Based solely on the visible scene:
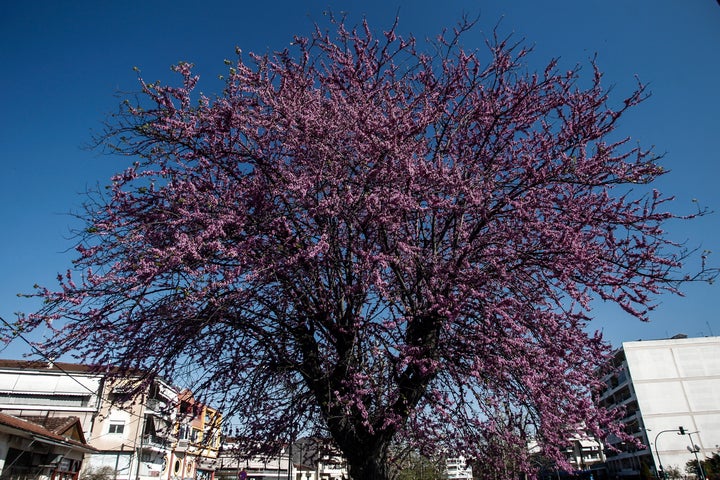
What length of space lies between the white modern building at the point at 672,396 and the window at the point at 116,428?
157 ft

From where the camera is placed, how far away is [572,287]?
6941 mm

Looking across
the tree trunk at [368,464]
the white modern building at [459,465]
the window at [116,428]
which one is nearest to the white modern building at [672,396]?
the white modern building at [459,465]

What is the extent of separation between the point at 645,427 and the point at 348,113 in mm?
61438

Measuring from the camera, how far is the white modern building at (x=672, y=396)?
51281mm

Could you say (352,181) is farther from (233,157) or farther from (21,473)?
(21,473)

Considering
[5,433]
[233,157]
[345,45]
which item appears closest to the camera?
[233,157]

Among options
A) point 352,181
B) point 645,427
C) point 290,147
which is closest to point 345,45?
point 290,147

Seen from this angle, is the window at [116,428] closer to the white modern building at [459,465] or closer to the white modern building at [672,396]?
the white modern building at [459,465]

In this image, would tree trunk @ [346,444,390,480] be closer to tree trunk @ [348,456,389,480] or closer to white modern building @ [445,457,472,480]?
tree trunk @ [348,456,389,480]

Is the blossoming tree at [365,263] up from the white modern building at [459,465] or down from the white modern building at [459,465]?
up

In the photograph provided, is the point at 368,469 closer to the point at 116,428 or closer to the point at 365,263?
the point at 365,263

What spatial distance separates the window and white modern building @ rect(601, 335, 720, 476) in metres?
47.9

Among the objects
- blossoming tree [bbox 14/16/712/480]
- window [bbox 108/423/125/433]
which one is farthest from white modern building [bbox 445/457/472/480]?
window [bbox 108/423/125/433]

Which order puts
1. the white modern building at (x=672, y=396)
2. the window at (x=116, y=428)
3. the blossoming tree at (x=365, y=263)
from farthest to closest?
1. the white modern building at (x=672, y=396)
2. the window at (x=116, y=428)
3. the blossoming tree at (x=365, y=263)
